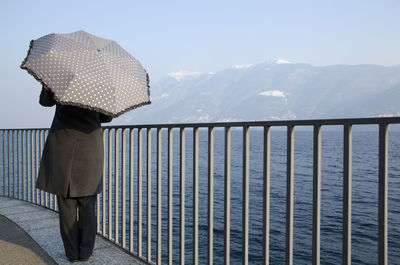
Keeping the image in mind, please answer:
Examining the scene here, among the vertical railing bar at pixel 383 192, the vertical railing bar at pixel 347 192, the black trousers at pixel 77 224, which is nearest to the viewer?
the vertical railing bar at pixel 383 192

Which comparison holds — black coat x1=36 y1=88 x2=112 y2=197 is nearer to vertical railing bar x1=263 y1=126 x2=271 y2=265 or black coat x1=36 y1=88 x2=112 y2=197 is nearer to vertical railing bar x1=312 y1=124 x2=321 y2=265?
vertical railing bar x1=263 y1=126 x2=271 y2=265

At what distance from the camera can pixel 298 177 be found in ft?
101

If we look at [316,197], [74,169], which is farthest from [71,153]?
→ [316,197]

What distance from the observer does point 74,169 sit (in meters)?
2.32

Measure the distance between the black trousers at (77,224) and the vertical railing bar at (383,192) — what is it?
189cm

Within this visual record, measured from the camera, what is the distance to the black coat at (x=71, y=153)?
2.26 m

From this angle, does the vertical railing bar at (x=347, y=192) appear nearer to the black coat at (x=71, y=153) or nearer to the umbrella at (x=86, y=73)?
the umbrella at (x=86, y=73)

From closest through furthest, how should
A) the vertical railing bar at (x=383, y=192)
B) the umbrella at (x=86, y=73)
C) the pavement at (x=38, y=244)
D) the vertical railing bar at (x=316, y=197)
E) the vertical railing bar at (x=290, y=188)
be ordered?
the vertical railing bar at (x=383, y=192) → the vertical railing bar at (x=316, y=197) → the vertical railing bar at (x=290, y=188) → the umbrella at (x=86, y=73) → the pavement at (x=38, y=244)

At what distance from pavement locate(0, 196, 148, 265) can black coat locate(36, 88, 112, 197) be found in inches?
23.8

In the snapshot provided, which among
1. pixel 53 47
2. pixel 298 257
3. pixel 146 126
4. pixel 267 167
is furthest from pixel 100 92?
pixel 298 257

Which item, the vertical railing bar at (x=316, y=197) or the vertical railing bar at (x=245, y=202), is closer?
the vertical railing bar at (x=316, y=197)

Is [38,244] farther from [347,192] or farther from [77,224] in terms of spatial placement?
[347,192]

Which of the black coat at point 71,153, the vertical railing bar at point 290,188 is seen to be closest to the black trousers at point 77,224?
the black coat at point 71,153

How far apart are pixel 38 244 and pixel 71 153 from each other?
111 cm
